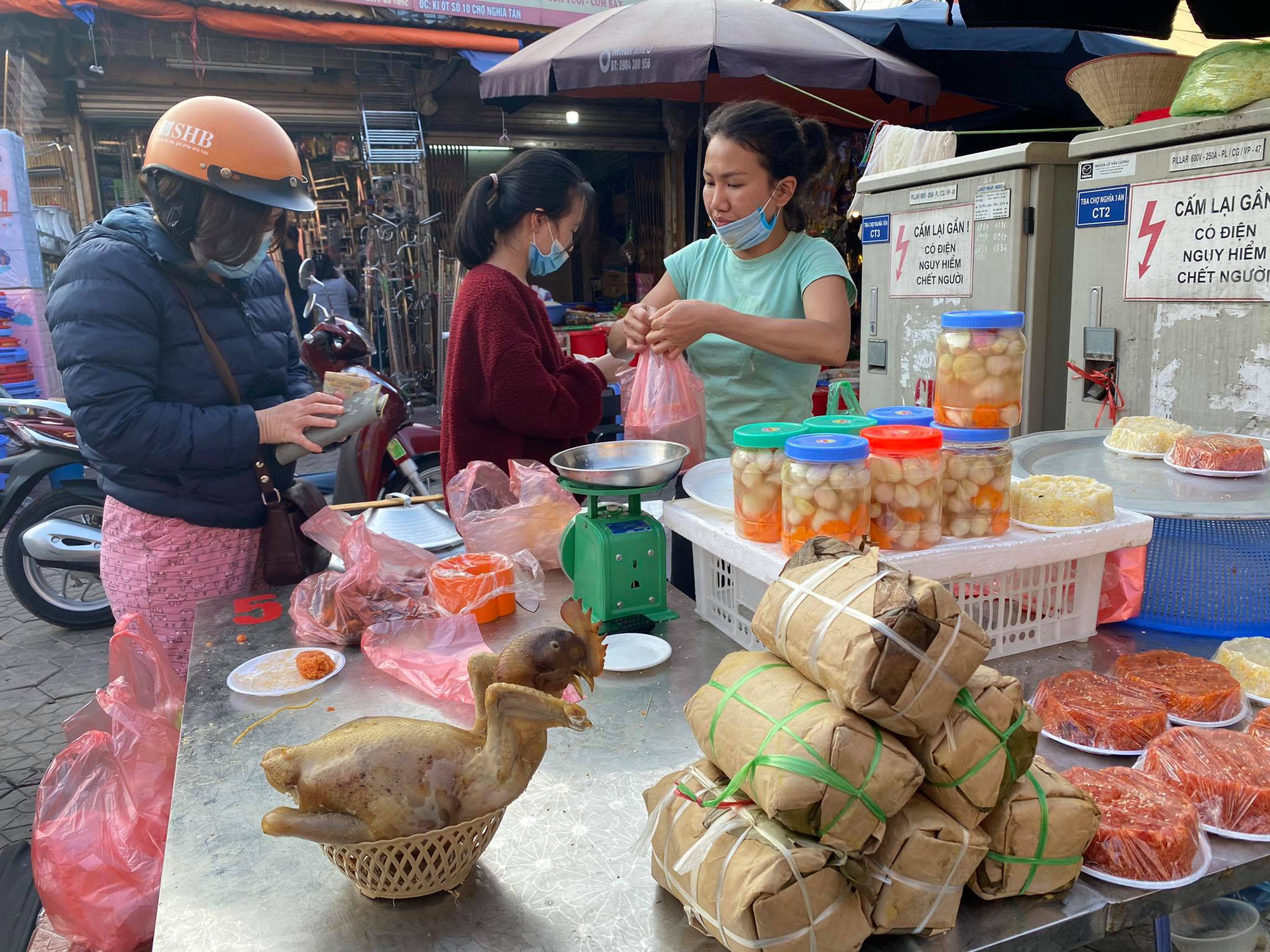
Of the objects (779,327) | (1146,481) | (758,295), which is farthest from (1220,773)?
(758,295)

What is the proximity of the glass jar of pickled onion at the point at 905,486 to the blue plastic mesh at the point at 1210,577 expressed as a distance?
24.6 inches

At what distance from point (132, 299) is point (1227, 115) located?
10.3 ft

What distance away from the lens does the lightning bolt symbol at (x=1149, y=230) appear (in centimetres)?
287

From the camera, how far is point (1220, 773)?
1.25 meters

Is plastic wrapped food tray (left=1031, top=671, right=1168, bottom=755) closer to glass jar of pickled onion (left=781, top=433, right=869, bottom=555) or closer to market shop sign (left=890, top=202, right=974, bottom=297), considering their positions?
glass jar of pickled onion (left=781, top=433, right=869, bottom=555)

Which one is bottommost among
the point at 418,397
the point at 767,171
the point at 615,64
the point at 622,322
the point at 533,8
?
the point at 418,397

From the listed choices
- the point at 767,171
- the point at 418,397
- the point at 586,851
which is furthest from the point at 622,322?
the point at 418,397

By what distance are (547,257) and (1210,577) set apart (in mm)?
1989

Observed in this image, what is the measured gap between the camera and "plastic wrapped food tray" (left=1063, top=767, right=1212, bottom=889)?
3.69ft

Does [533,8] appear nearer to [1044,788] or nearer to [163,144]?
[163,144]

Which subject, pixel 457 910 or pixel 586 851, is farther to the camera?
pixel 586 851

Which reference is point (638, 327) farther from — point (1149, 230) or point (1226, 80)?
point (1226, 80)

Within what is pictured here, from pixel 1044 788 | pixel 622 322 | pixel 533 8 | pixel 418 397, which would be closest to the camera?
pixel 1044 788

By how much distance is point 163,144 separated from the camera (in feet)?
6.73
